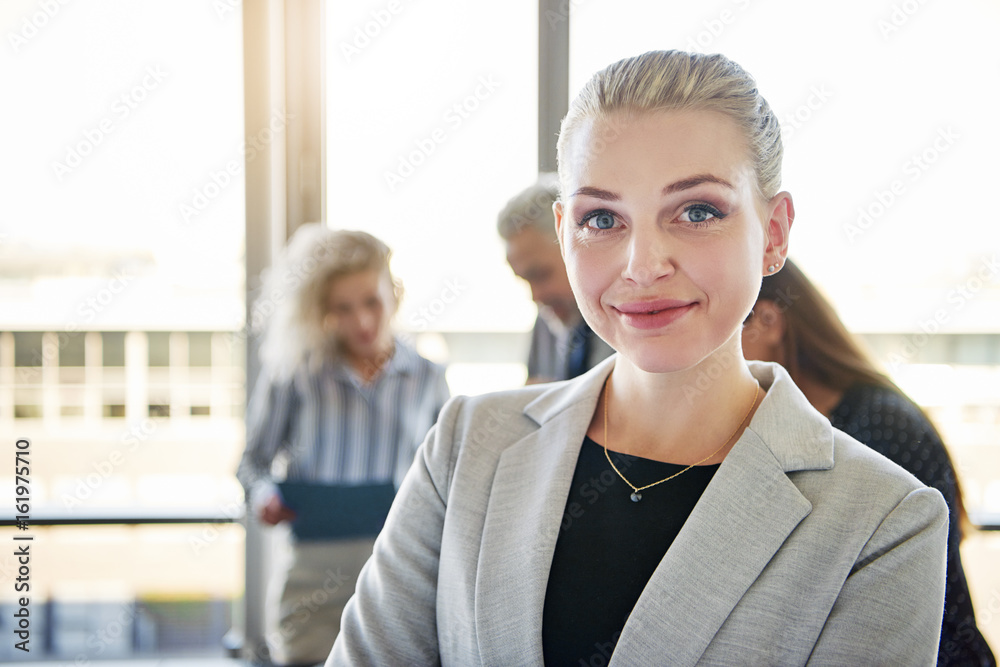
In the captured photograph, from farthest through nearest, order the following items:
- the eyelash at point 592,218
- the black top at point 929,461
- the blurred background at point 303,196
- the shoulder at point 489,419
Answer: the blurred background at point 303,196
the black top at point 929,461
the shoulder at point 489,419
the eyelash at point 592,218

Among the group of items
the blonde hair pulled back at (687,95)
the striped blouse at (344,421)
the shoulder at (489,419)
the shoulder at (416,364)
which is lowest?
the striped blouse at (344,421)

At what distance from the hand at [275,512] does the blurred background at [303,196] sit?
0.60 meters

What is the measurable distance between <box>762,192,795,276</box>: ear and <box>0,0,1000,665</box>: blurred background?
57.2 inches

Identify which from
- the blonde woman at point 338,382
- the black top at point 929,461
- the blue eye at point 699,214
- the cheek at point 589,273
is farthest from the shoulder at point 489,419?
the blonde woman at point 338,382

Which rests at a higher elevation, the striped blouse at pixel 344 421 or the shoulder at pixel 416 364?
the shoulder at pixel 416 364

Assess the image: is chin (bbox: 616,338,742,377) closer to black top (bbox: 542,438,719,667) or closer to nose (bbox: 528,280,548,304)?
black top (bbox: 542,438,719,667)

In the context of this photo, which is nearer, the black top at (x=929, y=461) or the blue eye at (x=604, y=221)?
the blue eye at (x=604, y=221)

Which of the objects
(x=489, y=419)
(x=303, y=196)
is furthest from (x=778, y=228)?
(x=303, y=196)

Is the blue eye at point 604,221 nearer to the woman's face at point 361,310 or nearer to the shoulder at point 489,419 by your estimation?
the shoulder at point 489,419

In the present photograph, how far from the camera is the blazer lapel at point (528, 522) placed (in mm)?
888

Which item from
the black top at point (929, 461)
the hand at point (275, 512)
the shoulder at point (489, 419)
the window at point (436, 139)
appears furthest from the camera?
the window at point (436, 139)

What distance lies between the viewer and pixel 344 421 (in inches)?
94.1

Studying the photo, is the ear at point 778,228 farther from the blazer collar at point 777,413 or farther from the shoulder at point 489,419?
the shoulder at point 489,419

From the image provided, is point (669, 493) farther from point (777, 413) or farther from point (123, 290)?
point (123, 290)
